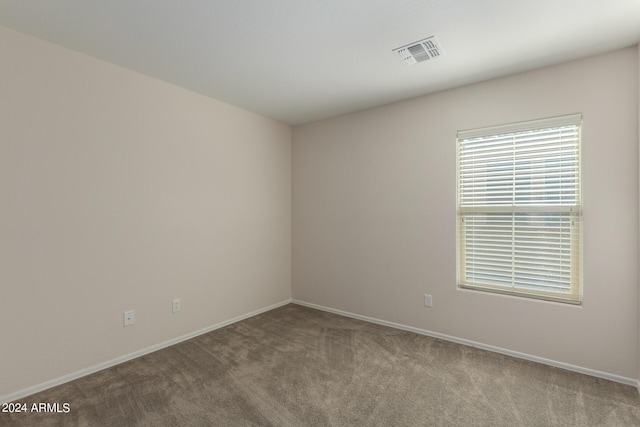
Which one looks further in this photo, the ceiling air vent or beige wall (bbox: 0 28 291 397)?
the ceiling air vent

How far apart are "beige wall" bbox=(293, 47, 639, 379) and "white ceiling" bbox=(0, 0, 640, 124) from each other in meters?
0.29

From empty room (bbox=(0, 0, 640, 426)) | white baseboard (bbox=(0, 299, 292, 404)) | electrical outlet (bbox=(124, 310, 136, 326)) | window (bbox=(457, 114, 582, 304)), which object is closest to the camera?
empty room (bbox=(0, 0, 640, 426))

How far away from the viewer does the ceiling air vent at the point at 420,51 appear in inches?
88.1

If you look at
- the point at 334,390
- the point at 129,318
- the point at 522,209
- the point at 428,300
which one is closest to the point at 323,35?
the point at 522,209

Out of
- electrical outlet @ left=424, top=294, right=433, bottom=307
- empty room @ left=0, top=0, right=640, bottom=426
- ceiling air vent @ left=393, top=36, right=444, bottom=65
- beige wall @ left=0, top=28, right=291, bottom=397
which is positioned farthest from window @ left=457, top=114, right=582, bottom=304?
beige wall @ left=0, top=28, right=291, bottom=397

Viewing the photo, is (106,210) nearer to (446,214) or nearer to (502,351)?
(446,214)

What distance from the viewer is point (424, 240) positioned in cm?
323

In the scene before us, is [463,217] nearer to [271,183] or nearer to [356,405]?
[356,405]

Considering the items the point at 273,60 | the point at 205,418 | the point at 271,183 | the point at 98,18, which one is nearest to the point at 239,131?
the point at 271,183

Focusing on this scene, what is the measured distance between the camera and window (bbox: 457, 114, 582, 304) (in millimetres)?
2516

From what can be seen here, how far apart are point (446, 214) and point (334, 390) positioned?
194 cm

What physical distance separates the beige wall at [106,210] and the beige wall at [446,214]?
1.04 meters

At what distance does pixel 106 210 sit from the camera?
255 cm

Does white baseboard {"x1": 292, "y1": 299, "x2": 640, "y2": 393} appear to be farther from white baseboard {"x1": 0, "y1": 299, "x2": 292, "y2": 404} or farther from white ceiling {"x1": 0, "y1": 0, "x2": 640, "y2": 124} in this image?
white ceiling {"x1": 0, "y1": 0, "x2": 640, "y2": 124}
